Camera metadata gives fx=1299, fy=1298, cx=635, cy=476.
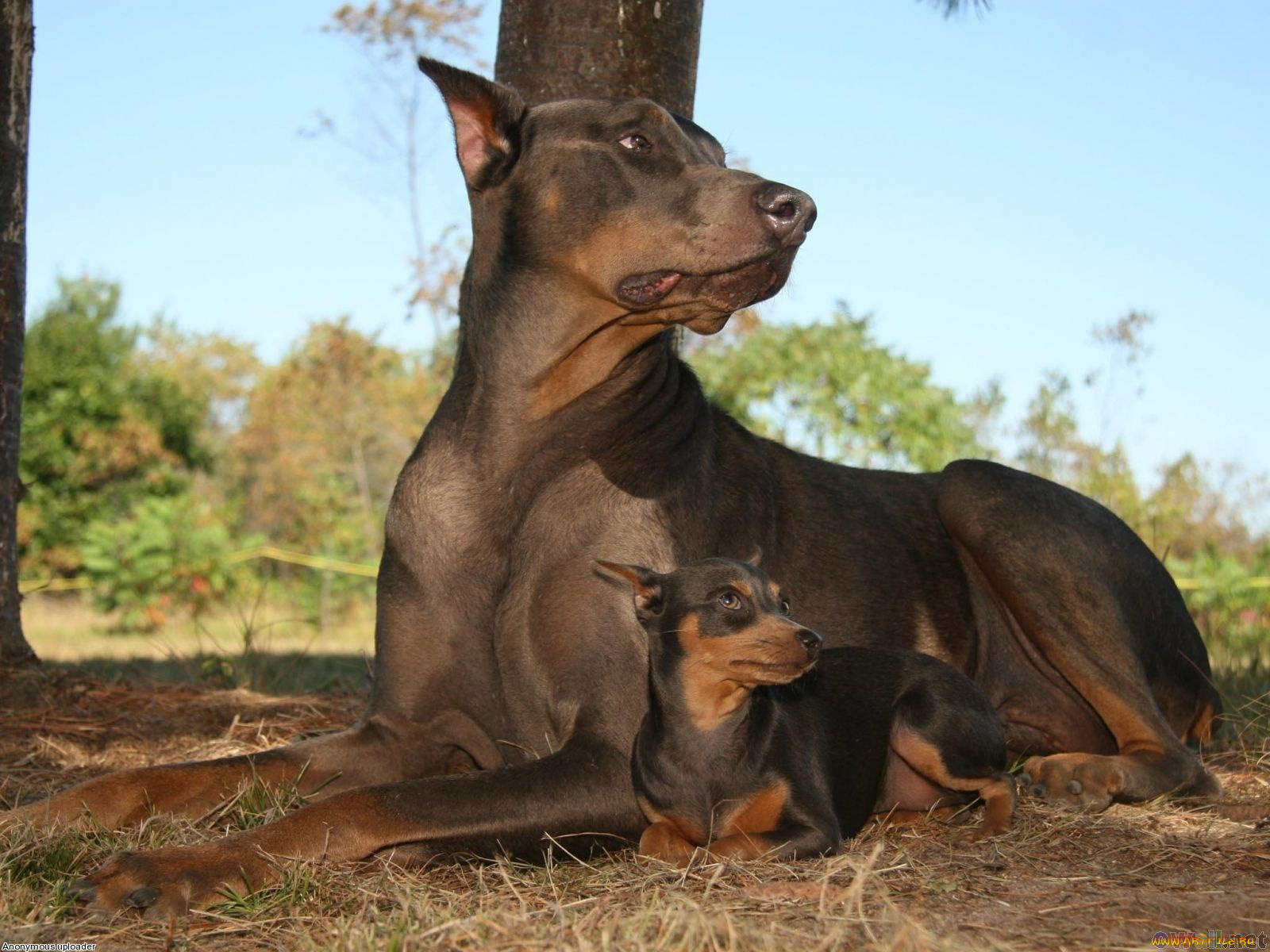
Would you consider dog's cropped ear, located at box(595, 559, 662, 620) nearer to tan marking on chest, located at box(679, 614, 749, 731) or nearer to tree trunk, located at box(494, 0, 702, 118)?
tan marking on chest, located at box(679, 614, 749, 731)

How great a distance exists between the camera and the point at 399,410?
96.8 feet

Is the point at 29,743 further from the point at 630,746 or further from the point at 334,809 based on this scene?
the point at 630,746

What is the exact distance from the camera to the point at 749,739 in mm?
3709

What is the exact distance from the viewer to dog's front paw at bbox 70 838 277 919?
305cm

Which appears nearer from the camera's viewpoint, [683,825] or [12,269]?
[683,825]

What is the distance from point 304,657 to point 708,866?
5143 millimetres

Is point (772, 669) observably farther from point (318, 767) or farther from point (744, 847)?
point (318, 767)

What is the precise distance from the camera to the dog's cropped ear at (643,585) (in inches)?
145

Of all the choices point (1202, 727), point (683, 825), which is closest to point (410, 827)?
point (683, 825)

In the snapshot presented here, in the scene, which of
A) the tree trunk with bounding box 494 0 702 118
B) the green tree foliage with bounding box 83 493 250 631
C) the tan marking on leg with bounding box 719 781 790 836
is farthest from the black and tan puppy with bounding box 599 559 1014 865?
the green tree foliage with bounding box 83 493 250 631

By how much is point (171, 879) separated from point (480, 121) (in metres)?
2.49

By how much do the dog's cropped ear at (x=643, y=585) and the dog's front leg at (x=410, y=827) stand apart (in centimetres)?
41

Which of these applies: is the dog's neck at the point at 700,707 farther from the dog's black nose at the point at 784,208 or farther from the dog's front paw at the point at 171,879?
the dog's black nose at the point at 784,208

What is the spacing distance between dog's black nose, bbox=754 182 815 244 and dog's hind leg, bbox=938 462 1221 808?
1.72 metres
